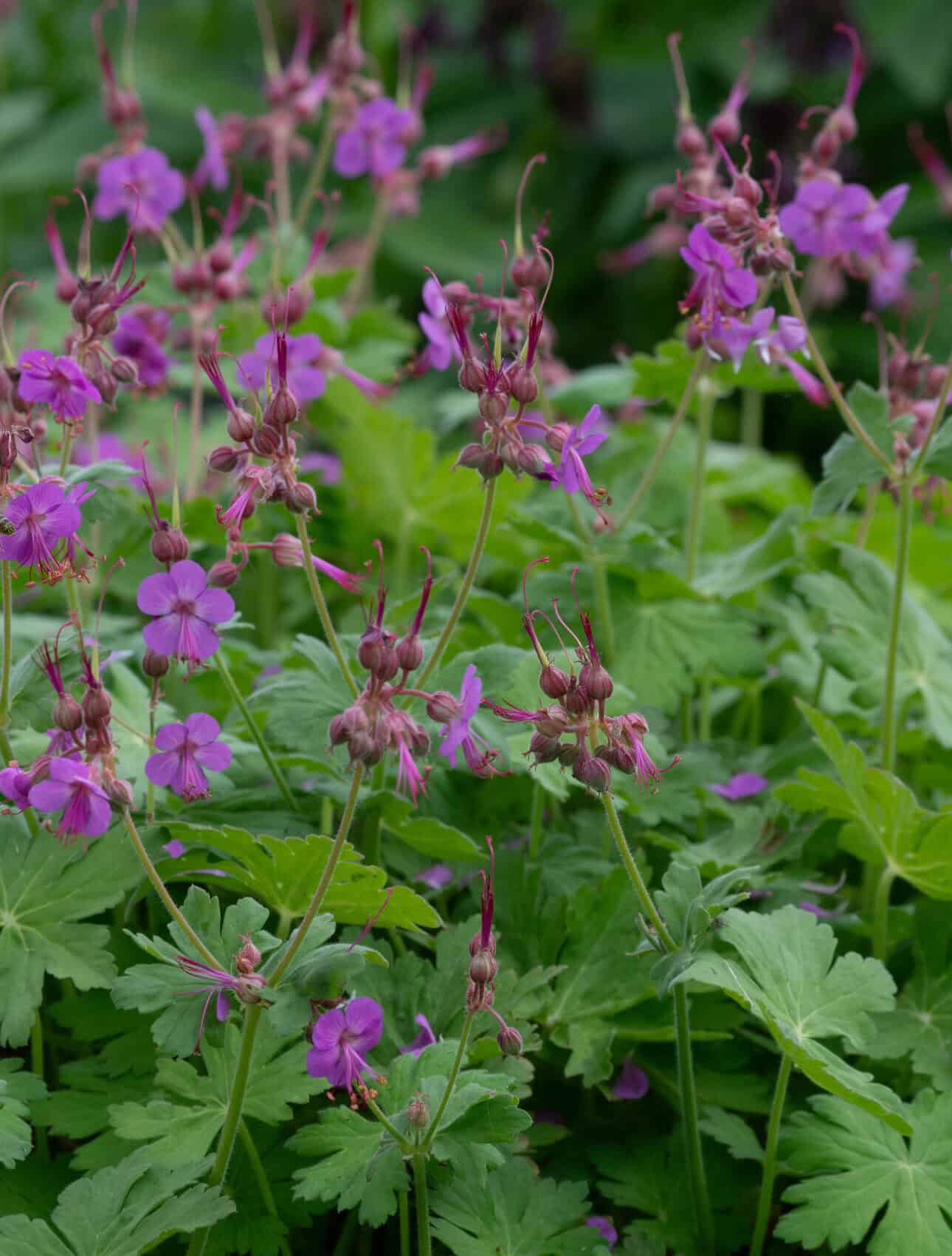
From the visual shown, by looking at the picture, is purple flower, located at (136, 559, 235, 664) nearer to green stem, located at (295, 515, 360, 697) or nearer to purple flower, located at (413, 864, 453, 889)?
green stem, located at (295, 515, 360, 697)

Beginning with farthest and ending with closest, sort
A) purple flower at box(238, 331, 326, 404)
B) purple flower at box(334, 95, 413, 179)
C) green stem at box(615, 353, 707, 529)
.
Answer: purple flower at box(334, 95, 413, 179) < purple flower at box(238, 331, 326, 404) < green stem at box(615, 353, 707, 529)

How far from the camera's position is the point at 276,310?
51.4 inches

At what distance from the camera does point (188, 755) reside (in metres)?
1.18

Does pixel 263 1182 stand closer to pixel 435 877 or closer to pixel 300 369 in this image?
pixel 435 877

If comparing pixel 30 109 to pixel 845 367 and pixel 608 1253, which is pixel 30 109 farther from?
pixel 608 1253

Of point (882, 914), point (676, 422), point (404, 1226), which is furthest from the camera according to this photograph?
point (676, 422)

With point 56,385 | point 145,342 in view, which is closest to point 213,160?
point 145,342

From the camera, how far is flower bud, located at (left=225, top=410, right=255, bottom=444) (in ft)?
3.55

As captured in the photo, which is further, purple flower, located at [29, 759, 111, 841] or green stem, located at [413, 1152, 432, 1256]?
green stem, located at [413, 1152, 432, 1256]

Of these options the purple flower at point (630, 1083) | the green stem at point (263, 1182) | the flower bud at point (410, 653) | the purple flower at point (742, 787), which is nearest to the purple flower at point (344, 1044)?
the green stem at point (263, 1182)

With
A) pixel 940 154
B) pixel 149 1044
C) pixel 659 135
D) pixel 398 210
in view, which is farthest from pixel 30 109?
pixel 149 1044

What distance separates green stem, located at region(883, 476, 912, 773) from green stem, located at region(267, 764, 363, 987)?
0.73 meters

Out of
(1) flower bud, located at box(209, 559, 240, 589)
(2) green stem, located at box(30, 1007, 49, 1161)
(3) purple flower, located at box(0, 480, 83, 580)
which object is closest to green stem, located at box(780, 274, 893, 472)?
(1) flower bud, located at box(209, 559, 240, 589)

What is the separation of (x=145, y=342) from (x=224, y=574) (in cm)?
78
